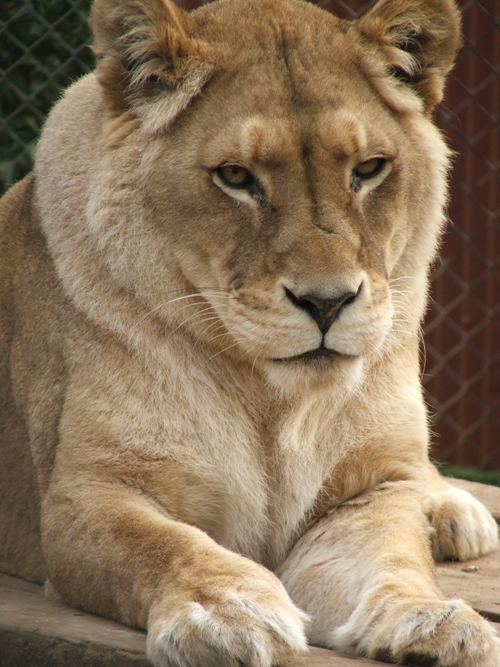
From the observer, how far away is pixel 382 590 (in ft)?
7.35

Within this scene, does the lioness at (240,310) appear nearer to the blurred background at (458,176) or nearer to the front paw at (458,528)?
the front paw at (458,528)

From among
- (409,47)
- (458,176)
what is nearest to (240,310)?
(409,47)

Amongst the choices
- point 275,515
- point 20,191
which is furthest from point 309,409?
point 20,191

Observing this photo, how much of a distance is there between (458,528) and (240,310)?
109 centimetres

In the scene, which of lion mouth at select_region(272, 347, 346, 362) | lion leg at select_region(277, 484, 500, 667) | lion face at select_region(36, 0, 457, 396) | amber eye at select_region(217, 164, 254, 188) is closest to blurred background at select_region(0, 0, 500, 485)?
lion face at select_region(36, 0, 457, 396)

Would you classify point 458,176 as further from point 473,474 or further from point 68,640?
point 68,640

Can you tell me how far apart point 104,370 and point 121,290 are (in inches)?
7.5

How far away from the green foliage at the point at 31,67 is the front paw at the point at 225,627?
152 inches

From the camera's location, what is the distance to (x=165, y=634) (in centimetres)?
193

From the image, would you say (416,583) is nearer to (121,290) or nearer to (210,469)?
(210,469)

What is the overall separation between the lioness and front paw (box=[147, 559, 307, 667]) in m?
0.07

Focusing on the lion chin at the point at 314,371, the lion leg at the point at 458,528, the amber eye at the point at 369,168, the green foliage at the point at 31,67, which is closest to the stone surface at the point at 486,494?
the lion leg at the point at 458,528

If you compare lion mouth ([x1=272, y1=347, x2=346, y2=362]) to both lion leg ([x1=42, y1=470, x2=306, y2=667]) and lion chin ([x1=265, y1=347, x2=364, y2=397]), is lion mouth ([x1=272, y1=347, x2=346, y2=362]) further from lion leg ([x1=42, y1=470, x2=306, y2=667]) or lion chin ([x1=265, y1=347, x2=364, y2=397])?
lion leg ([x1=42, y1=470, x2=306, y2=667])

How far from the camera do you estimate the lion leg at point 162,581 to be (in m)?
1.90
